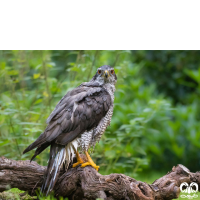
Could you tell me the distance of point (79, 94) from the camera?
12.9 feet

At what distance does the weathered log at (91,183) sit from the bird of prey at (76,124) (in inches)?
7.7

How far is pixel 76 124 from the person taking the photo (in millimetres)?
3701

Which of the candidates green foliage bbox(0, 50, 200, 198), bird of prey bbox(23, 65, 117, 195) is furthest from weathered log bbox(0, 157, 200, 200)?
green foliage bbox(0, 50, 200, 198)

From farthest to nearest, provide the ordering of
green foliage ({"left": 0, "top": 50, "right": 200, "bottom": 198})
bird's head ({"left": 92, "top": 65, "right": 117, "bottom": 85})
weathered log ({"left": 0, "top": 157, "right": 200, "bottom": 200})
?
green foliage ({"left": 0, "top": 50, "right": 200, "bottom": 198}), bird's head ({"left": 92, "top": 65, "right": 117, "bottom": 85}), weathered log ({"left": 0, "top": 157, "right": 200, "bottom": 200})

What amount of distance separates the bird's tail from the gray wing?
0.12 m

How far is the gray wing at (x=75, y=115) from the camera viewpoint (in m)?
3.55

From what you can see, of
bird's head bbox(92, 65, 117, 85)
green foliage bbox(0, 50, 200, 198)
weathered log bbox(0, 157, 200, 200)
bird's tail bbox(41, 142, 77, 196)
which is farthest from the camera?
green foliage bbox(0, 50, 200, 198)

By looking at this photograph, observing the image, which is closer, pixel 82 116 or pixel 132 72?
pixel 82 116

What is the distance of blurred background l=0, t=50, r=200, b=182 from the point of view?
495 cm

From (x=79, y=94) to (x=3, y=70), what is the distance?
154 centimetres

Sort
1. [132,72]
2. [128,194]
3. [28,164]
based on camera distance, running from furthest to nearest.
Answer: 1. [132,72]
2. [28,164]
3. [128,194]

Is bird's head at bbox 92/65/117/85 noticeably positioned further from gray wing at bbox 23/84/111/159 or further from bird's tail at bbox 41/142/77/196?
bird's tail at bbox 41/142/77/196

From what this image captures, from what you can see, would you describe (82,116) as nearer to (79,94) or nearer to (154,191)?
(79,94)

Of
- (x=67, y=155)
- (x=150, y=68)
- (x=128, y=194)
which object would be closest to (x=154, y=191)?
(x=128, y=194)
